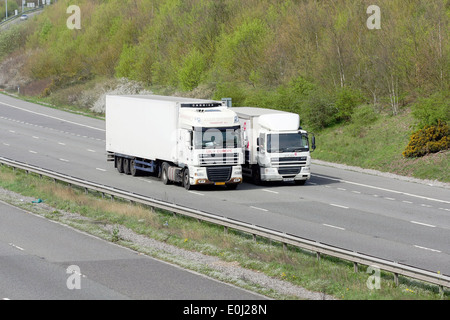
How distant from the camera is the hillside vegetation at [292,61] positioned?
1709 inches

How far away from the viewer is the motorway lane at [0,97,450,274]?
68.9 ft

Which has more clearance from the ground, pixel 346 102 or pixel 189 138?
pixel 346 102

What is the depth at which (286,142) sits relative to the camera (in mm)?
32469

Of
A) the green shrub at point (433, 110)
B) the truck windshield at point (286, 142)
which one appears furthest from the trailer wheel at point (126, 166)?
the green shrub at point (433, 110)

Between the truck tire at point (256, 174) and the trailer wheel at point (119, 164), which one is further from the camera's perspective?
the trailer wheel at point (119, 164)

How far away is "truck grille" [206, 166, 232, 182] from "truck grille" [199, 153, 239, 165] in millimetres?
232

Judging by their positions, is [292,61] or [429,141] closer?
[429,141]

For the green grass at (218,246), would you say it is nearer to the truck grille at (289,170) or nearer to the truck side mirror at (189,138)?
the truck side mirror at (189,138)

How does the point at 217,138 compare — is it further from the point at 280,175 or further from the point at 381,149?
the point at 381,149

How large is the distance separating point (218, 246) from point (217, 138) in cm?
1127

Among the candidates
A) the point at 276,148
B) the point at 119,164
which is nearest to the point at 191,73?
the point at 119,164

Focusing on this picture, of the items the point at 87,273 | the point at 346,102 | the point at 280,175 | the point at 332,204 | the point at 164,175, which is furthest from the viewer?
the point at 346,102

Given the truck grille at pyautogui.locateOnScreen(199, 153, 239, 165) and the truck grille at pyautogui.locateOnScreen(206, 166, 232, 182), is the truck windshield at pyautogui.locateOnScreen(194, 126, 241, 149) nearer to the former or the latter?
the truck grille at pyautogui.locateOnScreen(199, 153, 239, 165)

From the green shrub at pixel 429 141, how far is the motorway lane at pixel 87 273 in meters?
19.8
